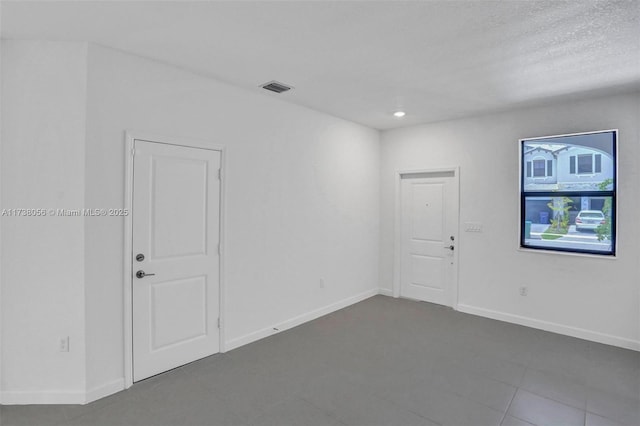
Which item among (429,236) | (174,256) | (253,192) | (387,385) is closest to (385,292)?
(429,236)

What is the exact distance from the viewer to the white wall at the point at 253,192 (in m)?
2.66

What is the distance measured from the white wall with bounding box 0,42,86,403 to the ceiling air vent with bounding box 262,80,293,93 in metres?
1.57

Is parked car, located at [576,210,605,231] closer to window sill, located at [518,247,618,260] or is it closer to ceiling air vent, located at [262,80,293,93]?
window sill, located at [518,247,618,260]

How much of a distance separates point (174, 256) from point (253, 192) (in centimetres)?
107

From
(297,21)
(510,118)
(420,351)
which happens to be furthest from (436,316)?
(297,21)

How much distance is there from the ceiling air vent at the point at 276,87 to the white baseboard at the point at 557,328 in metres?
3.75

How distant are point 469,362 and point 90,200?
3602mm

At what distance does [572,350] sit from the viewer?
3.57 metres

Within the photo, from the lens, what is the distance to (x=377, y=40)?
8.32ft

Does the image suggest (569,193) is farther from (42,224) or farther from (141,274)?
(42,224)

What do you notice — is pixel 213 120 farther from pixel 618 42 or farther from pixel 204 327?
pixel 618 42

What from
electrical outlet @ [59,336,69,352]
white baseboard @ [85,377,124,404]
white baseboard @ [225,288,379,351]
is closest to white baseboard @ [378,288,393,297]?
white baseboard @ [225,288,379,351]

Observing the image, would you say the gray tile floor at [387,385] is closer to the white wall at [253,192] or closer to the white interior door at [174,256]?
the white interior door at [174,256]

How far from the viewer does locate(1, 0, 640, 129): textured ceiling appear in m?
2.13
